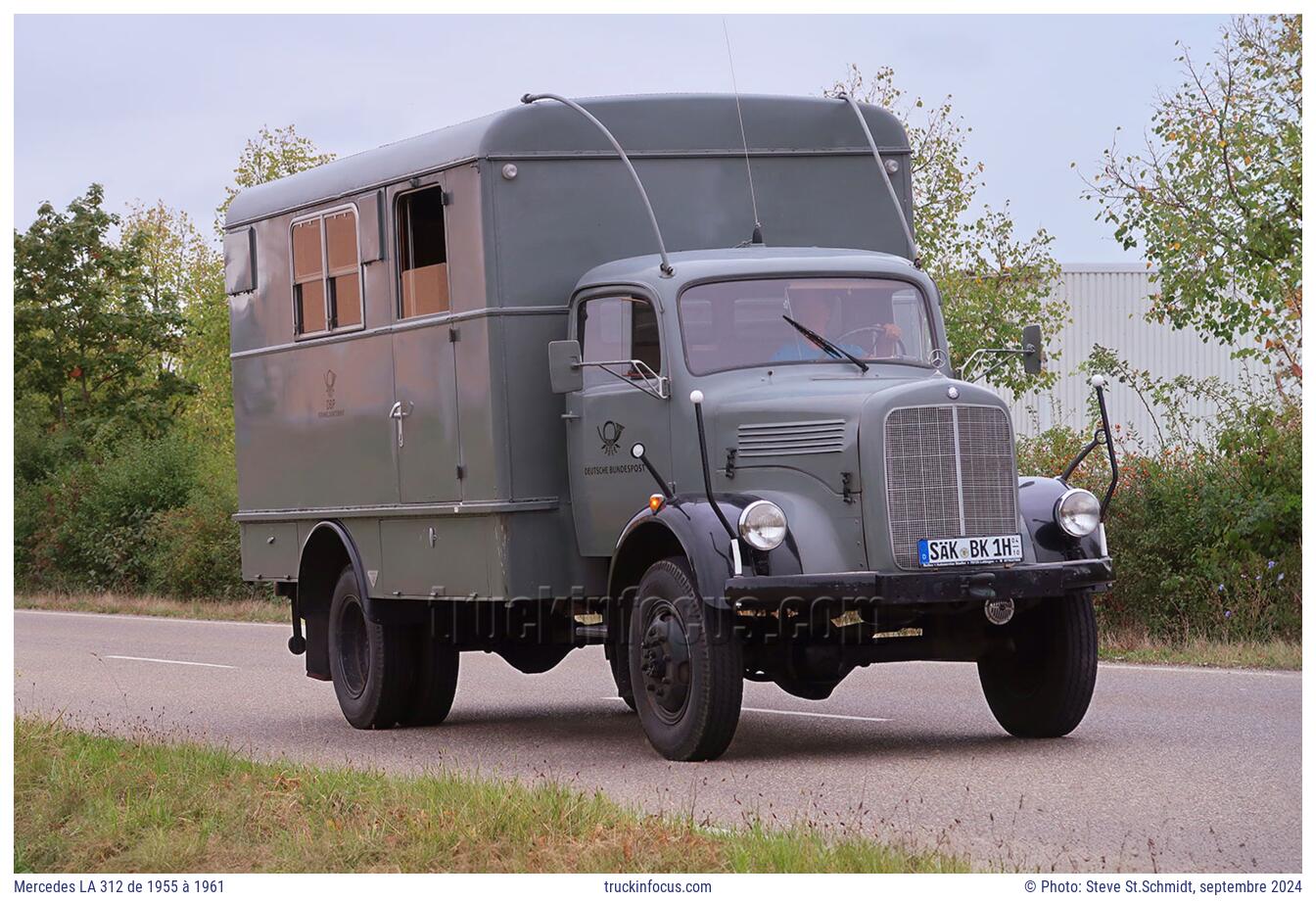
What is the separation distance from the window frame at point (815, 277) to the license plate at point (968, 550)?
1.44m

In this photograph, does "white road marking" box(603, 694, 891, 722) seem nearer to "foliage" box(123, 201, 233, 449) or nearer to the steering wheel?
the steering wheel

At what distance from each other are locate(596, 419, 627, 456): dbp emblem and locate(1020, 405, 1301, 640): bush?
Result: 765cm

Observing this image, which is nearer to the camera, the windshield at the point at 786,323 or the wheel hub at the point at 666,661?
the wheel hub at the point at 666,661

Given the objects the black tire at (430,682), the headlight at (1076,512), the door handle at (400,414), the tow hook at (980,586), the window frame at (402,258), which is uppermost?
the window frame at (402,258)

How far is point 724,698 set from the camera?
35.7 feet

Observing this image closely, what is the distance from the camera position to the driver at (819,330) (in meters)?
11.9

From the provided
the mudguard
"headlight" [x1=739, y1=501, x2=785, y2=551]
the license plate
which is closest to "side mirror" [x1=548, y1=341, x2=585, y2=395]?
"headlight" [x1=739, y1=501, x2=785, y2=551]

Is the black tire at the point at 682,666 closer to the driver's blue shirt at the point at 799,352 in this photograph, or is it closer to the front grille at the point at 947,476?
the front grille at the point at 947,476

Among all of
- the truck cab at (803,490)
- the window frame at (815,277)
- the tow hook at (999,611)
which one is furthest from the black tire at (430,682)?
the tow hook at (999,611)

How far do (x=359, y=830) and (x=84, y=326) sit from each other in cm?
3179

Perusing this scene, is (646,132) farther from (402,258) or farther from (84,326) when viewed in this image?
(84,326)

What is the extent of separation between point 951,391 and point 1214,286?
31.5 feet

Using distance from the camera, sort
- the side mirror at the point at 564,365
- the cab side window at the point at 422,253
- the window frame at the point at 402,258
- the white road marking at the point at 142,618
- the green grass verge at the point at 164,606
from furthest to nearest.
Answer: the green grass verge at the point at 164,606 → the white road marking at the point at 142,618 → the cab side window at the point at 422,253 → the window frame at the point at 402,258 → the side mirror at the point at 564,365

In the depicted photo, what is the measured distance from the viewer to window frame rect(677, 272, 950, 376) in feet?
38.8
